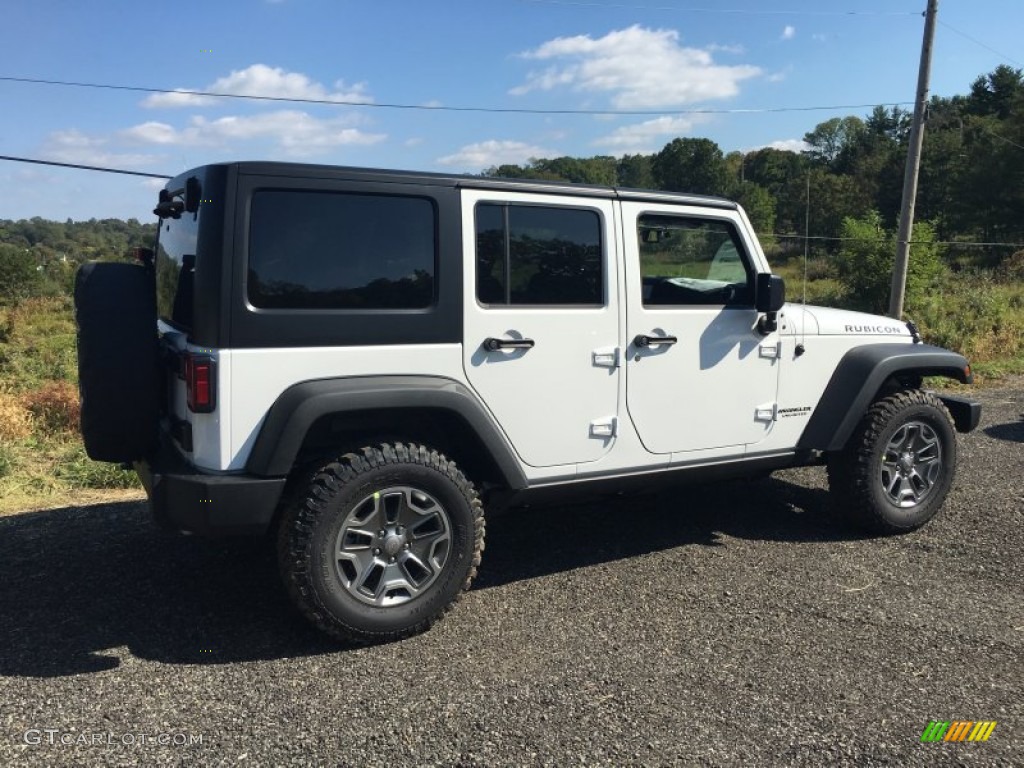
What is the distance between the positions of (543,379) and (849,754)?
75.5 inches

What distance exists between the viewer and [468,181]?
3492 mm

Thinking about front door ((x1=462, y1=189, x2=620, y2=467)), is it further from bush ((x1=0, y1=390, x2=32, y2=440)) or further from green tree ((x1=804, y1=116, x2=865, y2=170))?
green tree ((x1=804, y1=116, x2=865, y2=170))

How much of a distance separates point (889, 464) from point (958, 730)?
2.29m

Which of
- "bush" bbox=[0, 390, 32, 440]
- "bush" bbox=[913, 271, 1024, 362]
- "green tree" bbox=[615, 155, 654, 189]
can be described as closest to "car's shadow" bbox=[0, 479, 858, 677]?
"bush" bbox=[0, 390, 32, 440]

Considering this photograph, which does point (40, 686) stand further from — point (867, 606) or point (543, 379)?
point (867, 606)

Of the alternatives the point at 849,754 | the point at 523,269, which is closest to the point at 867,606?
the point at 849,754

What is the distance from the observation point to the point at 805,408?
178 inches

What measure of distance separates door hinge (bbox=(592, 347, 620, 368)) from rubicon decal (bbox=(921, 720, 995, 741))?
1.96 metres

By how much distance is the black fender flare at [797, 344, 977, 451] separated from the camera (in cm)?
450

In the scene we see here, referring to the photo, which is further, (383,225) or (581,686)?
(383,225)

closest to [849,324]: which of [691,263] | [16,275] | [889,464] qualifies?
[889,464]

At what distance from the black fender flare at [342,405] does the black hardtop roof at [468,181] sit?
848 mm

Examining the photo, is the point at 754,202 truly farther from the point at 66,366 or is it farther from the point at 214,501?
the point at 214,501

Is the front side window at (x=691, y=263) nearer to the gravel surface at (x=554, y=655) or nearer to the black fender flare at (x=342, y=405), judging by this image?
the black fender flare at (x=342, y=405)
